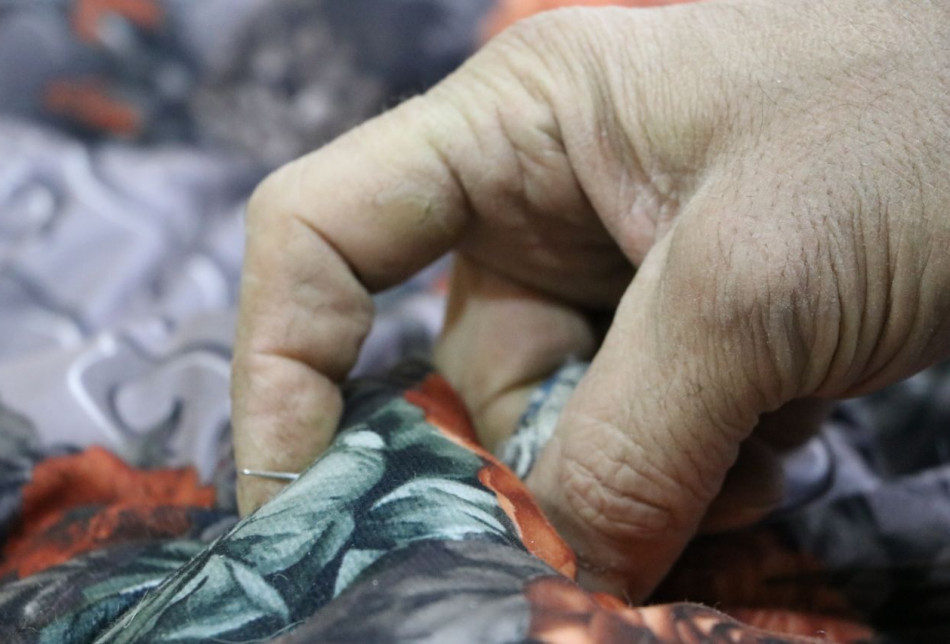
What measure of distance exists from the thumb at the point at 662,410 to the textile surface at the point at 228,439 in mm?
61

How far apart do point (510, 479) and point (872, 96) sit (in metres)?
0.28

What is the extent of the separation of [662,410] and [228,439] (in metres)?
0.38

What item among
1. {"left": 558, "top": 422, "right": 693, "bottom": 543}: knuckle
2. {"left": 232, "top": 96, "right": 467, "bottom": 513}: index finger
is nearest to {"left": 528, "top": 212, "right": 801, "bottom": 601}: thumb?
{"left": 558, "top": 422, "right": 693, "bottom": 543}: knuckle

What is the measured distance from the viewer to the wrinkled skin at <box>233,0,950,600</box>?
0.50 meters

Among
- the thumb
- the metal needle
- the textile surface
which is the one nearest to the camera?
the textile surface

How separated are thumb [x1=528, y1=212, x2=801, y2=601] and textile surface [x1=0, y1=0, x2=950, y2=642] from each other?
0.20 ft

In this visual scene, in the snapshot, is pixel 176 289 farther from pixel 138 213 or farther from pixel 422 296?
pixel 422 296

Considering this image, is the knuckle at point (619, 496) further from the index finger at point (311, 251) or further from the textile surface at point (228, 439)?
the index finger at point (311, 251)

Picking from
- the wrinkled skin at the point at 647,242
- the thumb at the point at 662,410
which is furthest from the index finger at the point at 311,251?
the thumb at the point at 662,410

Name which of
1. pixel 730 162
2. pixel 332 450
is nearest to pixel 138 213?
pixel 332 450

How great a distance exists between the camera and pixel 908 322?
20.6 inches

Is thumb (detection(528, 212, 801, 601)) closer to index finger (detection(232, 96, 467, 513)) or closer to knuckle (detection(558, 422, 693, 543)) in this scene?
knuckle (detection(558, 422, 693, 543))

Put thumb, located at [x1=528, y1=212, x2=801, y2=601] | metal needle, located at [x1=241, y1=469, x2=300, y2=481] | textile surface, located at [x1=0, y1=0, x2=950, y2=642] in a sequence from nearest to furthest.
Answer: textile surface, located at [x1=0, y1=0, x2=950, y2=642] < thumb, located at [x1=528, y1=212, x2=801, y2=601] < metal needle, located at [x1=241, y1=469, x2=300, y2=481]

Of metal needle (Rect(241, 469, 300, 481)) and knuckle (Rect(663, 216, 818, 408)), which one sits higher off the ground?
knuckle (Rect(663, 216, 818, 408))
